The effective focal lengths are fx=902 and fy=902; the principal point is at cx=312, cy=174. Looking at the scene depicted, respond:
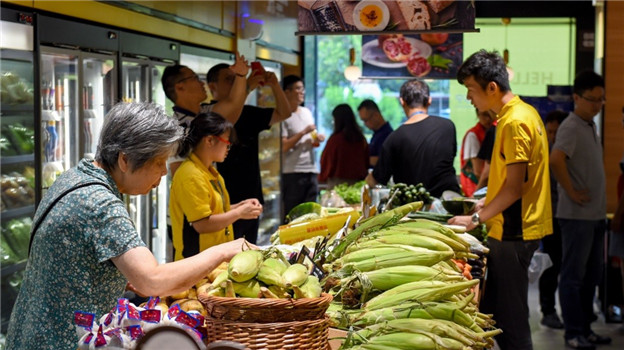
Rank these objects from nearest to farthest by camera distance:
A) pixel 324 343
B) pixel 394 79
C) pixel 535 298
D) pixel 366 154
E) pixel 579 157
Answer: pixel 324 343 → pixel 579 157 → pixel 535 298 → pixel 366 154 → pixel 394 79

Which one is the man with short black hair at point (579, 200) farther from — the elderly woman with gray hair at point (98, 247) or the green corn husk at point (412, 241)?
the elderly woman with gray hair at point (98, 247)

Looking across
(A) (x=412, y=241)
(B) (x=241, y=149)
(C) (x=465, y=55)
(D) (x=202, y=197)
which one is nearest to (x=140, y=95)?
(B) (x=241, y=149)

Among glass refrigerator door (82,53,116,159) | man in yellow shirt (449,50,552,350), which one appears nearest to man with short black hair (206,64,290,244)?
glass refrigerator door (82,53,116,159)

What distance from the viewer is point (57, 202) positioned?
2777 mm

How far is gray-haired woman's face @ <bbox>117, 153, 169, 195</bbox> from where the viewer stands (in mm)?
2836

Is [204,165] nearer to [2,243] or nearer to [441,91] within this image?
[2,243]

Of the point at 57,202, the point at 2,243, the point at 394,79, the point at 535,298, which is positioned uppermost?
the point at 394,79

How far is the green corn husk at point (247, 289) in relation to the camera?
263 cm

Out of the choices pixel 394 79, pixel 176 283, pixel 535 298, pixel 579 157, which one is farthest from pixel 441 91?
pixel 176 283

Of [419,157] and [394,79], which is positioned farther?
[394,79]

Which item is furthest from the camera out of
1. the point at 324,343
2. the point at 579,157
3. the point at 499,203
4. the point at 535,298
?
the point at 535,298

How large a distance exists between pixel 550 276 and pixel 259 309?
20.5 feet

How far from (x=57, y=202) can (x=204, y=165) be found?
7.60 feet

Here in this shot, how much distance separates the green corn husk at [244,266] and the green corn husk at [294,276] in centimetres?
9
